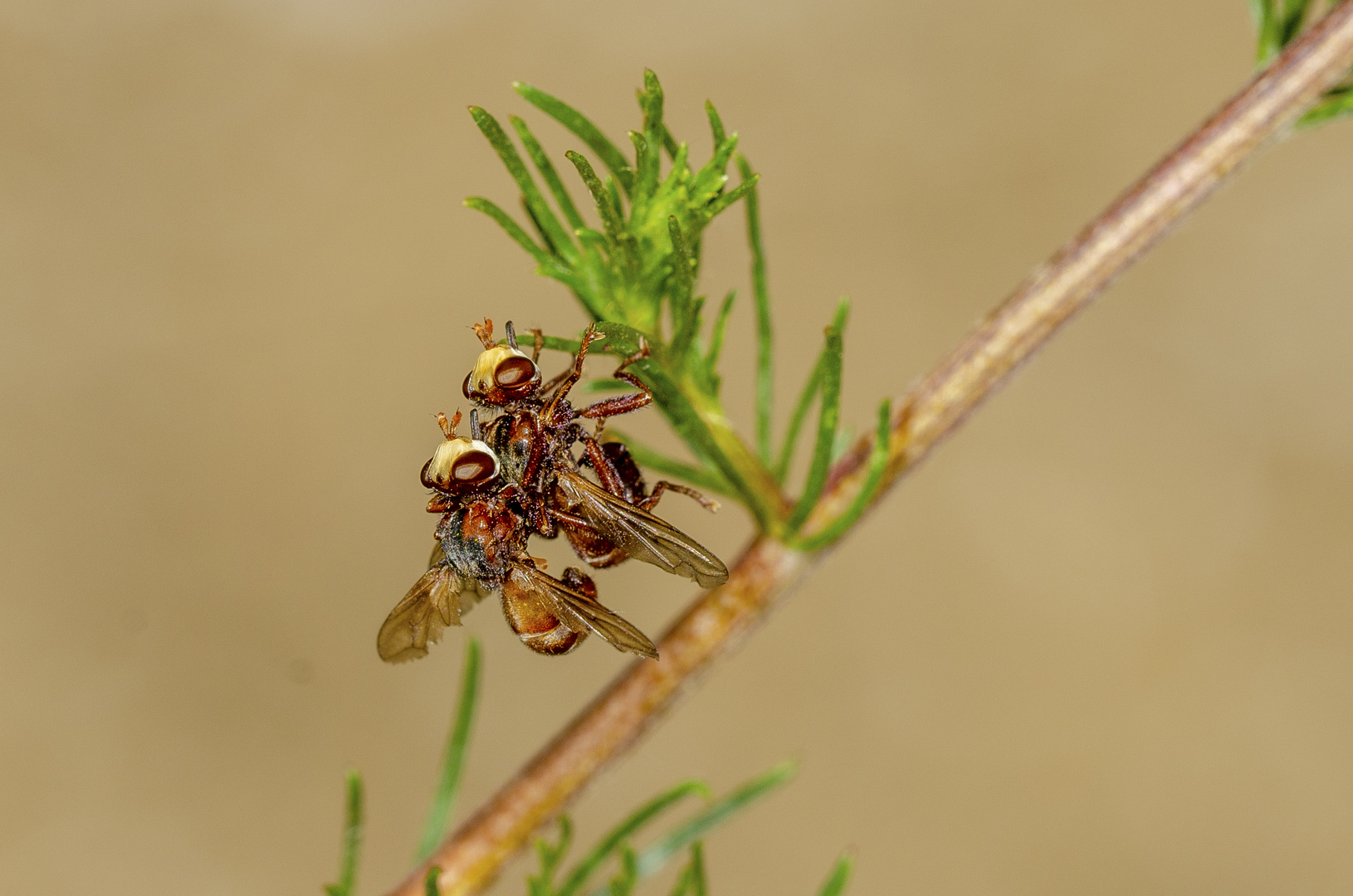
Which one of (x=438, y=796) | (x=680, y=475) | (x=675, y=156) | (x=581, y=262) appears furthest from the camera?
(x=438, y=796)

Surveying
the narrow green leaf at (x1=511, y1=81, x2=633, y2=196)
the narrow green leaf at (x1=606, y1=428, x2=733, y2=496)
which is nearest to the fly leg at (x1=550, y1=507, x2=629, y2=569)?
the narrow green leaf at (x1=606, y1=428, x2=733, y2=496)

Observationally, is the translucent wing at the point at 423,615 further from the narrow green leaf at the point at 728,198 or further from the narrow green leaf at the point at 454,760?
the narrow green leaf at the point at 728,198

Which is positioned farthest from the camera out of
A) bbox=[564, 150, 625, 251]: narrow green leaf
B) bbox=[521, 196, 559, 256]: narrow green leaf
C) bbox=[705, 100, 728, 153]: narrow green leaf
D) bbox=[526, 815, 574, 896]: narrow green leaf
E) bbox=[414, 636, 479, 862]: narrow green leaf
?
bbox=[414, 636, 479, 862]: narrow green leaf

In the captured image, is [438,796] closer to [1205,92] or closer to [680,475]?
[680,475]

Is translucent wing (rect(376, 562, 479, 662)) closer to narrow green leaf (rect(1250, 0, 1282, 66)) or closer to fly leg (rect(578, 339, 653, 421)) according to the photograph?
fly leg (rect(578, 339, 653, 421))

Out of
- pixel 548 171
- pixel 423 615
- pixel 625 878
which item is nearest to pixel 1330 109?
pixel 548 171

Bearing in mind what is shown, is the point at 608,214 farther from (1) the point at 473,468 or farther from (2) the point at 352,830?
(2) the point at 352,830

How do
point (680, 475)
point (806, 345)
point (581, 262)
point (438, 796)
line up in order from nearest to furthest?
point (581, 262)
point (680, 475)
point (438, 796)
point (806, 345)

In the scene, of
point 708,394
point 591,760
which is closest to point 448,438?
point 708,394
